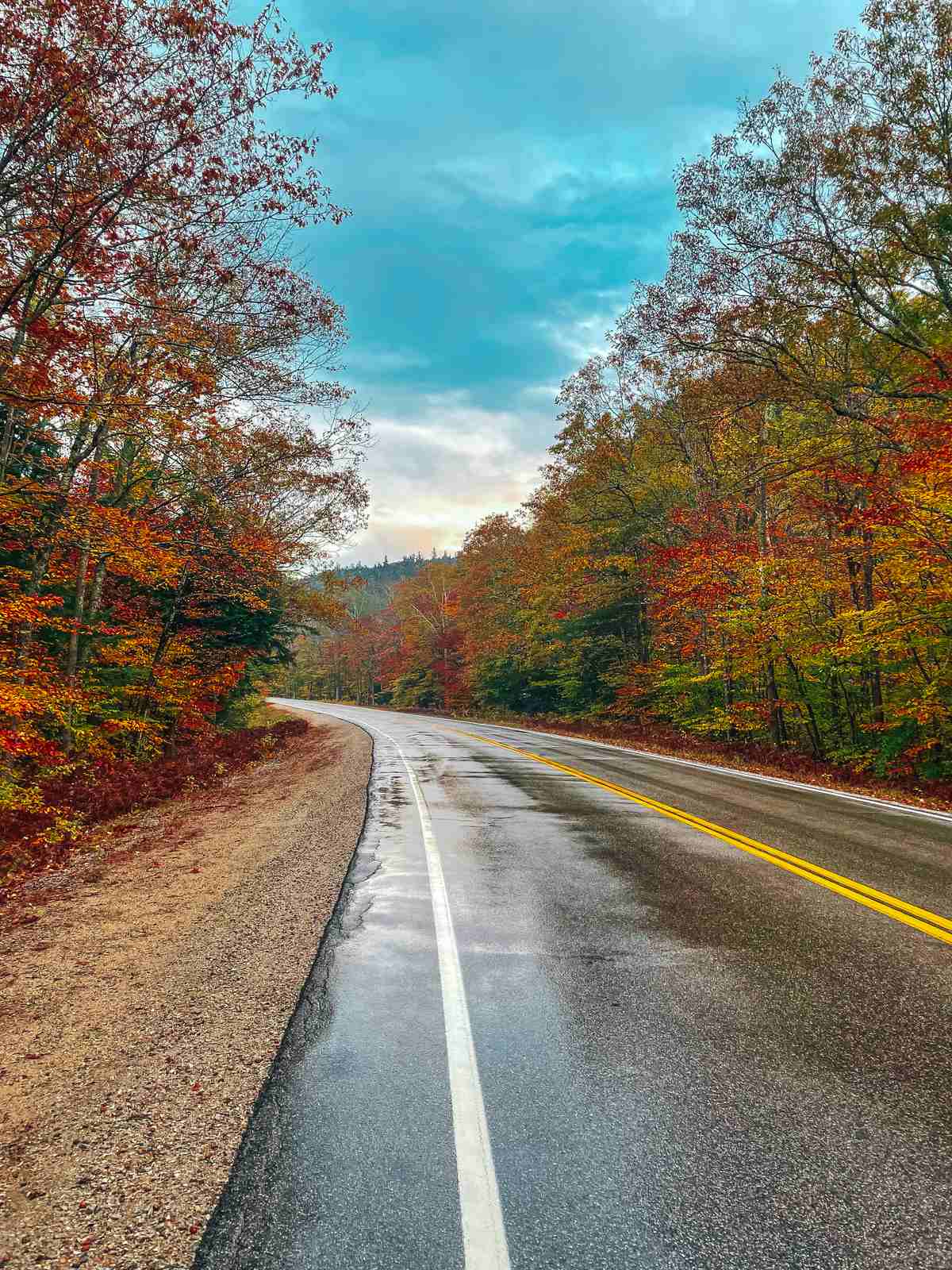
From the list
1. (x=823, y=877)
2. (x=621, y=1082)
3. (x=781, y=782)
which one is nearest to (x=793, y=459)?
(x=781, y=782)

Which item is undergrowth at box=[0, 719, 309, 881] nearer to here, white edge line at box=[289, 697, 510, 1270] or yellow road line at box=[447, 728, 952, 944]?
white edge line at box=[289, 697, 510, 1270]

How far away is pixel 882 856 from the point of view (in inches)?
237

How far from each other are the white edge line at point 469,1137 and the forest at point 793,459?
1080cm

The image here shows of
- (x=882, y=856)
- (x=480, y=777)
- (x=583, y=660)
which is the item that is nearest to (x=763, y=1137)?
(x=882, y=856)

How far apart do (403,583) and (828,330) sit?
4396 centimetres

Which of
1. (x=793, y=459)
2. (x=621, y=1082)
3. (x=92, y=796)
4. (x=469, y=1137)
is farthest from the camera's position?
(x=793, y=459)

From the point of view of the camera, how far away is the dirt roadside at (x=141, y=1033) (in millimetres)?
2012

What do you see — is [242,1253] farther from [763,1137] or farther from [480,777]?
[480,777]

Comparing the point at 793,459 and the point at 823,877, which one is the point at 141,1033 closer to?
the point at 823,877

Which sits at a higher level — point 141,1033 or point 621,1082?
point 621,1082

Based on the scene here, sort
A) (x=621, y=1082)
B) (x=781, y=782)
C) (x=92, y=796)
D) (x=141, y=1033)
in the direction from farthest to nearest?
1. (x=781, y=782)
2. (x=92, y=796)
3. (x=141, y=1033)
4. (x=621, y=1082)

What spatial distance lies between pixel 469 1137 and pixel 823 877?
4.28 m

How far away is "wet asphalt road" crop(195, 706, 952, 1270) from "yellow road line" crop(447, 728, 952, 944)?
0.44 feet

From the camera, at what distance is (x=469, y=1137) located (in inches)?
90.8
